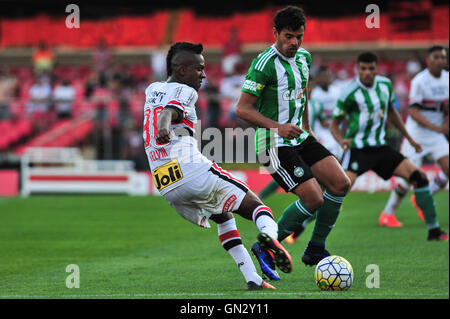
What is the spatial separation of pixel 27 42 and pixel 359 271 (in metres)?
31.5

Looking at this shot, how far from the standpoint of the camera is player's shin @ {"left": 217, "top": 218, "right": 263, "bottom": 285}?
6301 mm

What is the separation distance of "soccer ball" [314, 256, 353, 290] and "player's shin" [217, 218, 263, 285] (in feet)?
1.64

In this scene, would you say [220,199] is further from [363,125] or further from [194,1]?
[194,1]

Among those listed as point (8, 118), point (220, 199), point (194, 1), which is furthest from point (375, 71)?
point (194, 1)

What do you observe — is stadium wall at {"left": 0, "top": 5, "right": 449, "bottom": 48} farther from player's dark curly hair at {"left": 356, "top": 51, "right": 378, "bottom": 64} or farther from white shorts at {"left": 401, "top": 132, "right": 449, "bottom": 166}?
player's dark curly hair at {"left": 356, "top": 51, "right": 378, "bottom": 64}

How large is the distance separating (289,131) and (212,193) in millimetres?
982

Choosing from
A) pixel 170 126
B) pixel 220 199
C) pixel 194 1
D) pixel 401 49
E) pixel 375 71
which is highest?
pixel 194 1

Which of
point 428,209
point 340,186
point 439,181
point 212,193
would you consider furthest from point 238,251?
point 439,181

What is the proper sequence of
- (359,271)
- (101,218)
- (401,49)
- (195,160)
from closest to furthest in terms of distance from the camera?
(195,160)
(359,271)
(101,218)
(401,49)

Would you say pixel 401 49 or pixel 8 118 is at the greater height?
pixel 401 49

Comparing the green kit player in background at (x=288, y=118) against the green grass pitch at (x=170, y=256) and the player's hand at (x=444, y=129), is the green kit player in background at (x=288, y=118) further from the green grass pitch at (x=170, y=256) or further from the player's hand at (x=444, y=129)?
the player's hand at (x=444, y=129)

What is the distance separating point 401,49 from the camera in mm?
31609

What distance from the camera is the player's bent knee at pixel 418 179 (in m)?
9.13
